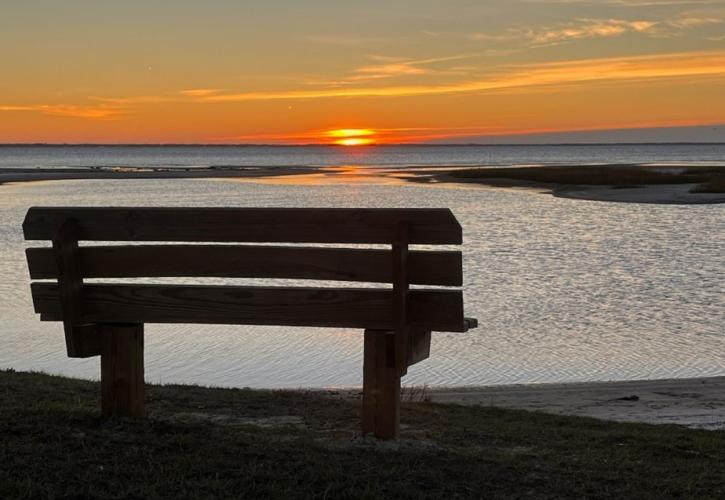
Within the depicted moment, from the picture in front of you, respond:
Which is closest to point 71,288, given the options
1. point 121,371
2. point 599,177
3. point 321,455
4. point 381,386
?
point 121,371

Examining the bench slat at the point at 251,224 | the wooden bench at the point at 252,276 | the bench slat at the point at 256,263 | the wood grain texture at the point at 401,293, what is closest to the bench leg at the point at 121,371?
the wooden bench at the point at 252,276

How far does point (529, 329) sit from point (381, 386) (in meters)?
10.4

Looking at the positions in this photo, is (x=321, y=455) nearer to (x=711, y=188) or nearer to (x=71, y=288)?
(x=71, y=288)

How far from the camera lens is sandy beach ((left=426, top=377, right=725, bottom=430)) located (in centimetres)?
988

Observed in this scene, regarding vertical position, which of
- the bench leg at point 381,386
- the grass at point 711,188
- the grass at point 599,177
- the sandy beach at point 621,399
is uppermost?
the bench leg at point 381,386

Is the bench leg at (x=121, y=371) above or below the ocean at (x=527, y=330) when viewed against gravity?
above

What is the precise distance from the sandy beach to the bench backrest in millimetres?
3872

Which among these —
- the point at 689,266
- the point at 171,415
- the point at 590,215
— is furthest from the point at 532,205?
the point at 171,415

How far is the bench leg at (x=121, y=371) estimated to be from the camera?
7.02 meters

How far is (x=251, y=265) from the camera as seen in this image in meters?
6.61

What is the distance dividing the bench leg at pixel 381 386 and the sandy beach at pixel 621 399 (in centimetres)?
354

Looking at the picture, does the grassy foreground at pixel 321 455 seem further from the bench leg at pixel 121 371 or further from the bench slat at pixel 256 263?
the bench slat at pixel 256 263

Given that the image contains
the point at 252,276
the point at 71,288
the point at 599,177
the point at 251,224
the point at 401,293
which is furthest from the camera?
the point at 599,177

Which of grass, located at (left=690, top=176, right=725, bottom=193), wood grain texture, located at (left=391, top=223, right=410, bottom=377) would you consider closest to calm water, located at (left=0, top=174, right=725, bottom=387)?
wood grain texture, located at (left=391, top=223, right=410, bottom=377)
